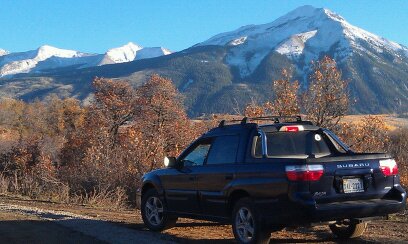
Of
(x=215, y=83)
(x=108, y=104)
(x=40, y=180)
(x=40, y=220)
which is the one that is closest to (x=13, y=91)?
(x=215, y=83)

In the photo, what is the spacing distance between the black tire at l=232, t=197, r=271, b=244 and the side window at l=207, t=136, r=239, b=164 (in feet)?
2.52

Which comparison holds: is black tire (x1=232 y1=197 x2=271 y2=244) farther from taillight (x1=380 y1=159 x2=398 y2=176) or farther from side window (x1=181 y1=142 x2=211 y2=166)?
taillight (x1=380 y1=159 x2=398 y2=176)

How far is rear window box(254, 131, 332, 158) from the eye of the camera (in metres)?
8.38

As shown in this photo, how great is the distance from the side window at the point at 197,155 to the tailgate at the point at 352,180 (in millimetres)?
2348

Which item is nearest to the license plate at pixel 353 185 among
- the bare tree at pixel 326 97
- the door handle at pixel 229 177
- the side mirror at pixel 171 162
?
the door handle at pixel 229 177

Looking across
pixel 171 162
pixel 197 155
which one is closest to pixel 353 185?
pixel 197 155

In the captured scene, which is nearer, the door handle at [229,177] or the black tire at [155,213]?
the door handle at [229,177]

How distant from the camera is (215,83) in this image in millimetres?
184750

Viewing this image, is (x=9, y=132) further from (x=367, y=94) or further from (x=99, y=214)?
(x=367, y=94)

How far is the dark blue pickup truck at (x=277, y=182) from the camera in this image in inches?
289

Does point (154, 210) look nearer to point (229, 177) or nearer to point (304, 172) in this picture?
point (229, 177)

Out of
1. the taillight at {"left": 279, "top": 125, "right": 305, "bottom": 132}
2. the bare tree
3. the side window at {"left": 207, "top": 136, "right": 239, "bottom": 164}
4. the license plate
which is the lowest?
the license plate

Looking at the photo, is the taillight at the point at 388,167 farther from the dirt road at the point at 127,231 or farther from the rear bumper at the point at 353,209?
the dirt road at the point at 127,231

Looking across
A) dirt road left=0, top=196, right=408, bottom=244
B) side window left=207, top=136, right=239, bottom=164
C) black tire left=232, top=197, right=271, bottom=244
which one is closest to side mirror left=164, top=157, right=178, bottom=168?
side window left=207, top=136, right=239, bottom=164
